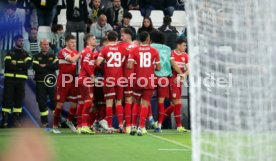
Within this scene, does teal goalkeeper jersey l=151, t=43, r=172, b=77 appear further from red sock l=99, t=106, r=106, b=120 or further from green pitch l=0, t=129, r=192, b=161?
red sock l=99, t=106, r=106, b=120

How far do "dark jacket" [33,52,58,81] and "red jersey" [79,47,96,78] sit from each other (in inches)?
38.6

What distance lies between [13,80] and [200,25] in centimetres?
809

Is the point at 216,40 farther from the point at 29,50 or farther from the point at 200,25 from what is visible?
the point at 29,50

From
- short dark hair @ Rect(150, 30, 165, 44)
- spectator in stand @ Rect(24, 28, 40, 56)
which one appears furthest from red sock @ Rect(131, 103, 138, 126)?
spectator in stand @ Rect(24, 28, 40, 56)

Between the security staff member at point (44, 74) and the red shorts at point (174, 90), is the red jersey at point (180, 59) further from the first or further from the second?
the security staff member at point (44, 74)

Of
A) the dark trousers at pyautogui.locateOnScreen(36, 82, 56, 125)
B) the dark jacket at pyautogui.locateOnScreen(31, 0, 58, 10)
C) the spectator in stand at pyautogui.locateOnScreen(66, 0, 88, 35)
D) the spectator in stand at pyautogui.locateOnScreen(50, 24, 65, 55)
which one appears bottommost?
the dark trousers at pyautogui.locateOnScreen(36, 82, 56, 125)

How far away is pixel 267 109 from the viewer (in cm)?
564

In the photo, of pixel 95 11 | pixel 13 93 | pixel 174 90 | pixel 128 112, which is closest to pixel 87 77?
pixel 128 112

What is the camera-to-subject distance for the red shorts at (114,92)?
448 inches

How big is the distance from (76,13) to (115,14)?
43.8 inches

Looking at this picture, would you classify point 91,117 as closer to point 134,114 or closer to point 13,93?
point 134,114

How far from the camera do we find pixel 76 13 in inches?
575

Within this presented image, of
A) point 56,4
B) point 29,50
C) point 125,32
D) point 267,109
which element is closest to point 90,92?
point 125,32

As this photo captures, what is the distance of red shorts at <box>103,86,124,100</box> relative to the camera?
11391 mm
